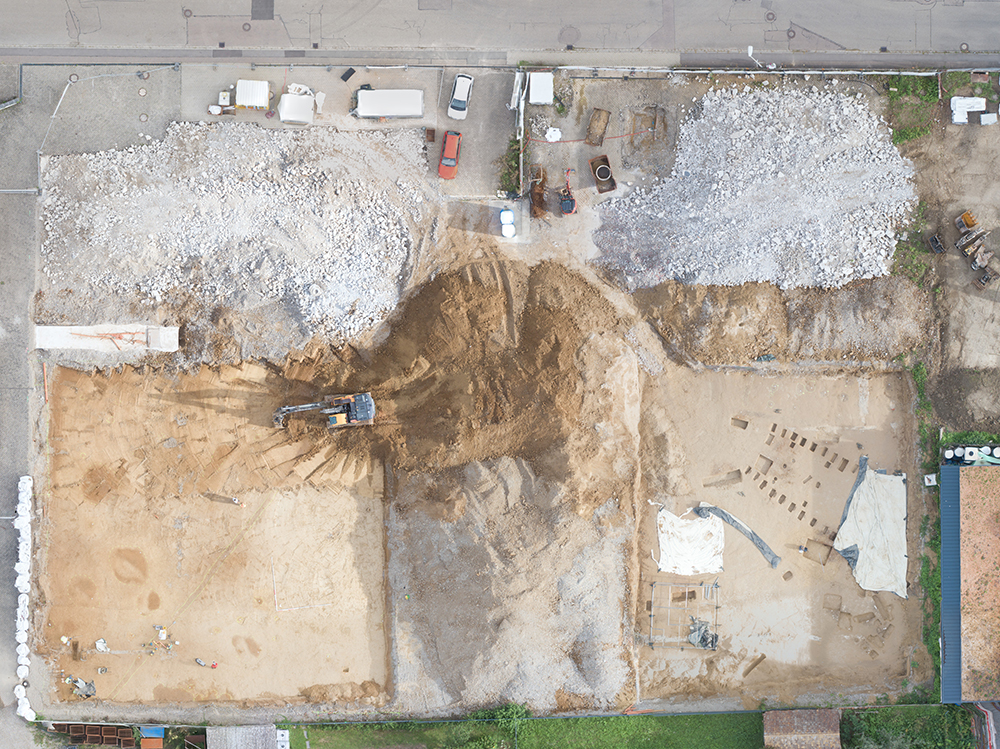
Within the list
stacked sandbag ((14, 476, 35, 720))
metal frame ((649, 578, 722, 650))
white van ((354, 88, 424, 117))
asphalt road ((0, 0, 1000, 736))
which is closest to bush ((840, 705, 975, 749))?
metal frame ((649, 578, 722, 650))

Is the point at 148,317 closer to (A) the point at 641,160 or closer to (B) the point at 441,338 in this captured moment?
(B) the point at 441,338

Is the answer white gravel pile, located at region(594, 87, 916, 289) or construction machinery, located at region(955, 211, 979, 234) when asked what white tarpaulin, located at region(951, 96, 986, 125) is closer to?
white gravel pile, located at region(594, 87, 916, 289)

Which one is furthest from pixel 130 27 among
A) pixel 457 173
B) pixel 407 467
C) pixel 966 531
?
pixel 966 531

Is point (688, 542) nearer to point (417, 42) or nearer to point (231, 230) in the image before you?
point (231, 230)

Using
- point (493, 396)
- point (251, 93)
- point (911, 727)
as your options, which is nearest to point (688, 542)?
point (493, 396)

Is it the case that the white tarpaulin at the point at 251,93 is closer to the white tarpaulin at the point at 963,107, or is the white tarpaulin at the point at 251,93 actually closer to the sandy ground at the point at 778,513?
the sandy ground at the point at 778,513

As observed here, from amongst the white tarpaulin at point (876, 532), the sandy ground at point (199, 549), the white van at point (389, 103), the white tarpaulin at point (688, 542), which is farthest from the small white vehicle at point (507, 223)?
the white tarpaulin at point (876, 532)
